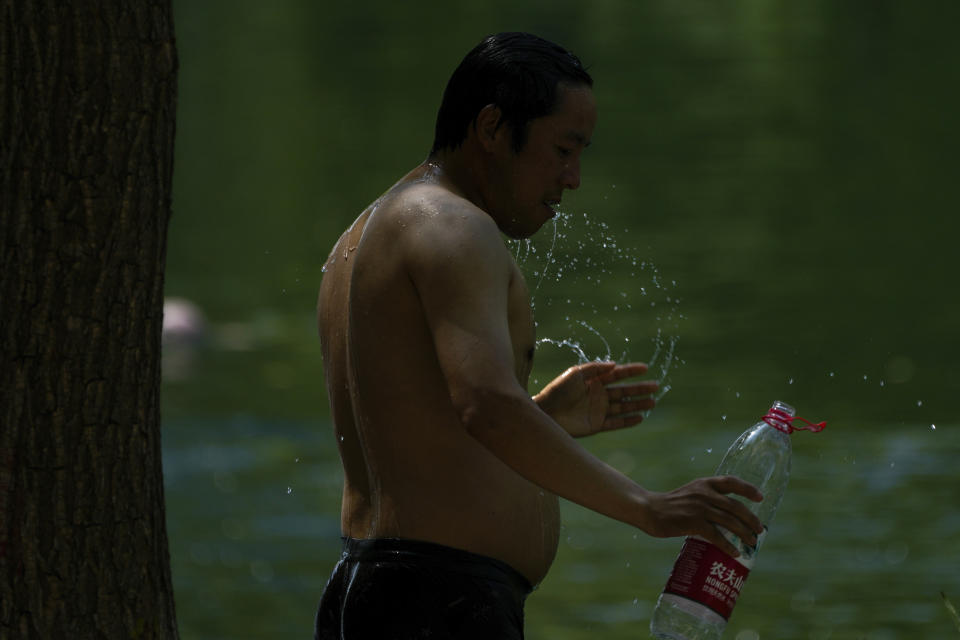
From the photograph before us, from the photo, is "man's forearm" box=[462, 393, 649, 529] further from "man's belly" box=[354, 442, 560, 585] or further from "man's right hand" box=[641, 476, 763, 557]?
"man's belly" box=[354, 442, 560, 585]

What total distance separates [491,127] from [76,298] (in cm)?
100

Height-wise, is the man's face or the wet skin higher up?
the man's face

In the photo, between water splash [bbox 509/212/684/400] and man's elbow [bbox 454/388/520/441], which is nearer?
man's elbow [bbox 454/388/520/441]

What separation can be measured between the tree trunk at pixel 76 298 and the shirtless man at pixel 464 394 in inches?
21.3

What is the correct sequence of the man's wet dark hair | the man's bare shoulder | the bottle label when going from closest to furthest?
1. the man's bare shoulder
2. the bottle label
3. the man's wet dark hair

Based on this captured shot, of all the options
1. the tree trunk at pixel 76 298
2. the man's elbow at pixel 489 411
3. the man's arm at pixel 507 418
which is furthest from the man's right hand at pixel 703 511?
the tree trunk at pixel 76 298

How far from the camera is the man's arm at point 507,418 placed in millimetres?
2918

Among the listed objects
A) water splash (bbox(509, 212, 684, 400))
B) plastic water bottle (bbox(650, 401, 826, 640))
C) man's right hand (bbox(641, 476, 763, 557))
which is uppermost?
water splash (bbox(509, 212, 684, 400))

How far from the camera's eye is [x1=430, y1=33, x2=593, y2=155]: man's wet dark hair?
3.39m

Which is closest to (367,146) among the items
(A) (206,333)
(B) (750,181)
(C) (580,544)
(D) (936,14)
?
(B) (750,181)

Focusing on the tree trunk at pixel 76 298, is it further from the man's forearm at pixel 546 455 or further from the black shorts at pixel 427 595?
the man's forearm at pixel 546 455

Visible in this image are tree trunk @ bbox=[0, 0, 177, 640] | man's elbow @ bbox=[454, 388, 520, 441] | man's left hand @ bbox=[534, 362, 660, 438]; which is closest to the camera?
man's elbow @ bbox=[454, 388, 520, 441]

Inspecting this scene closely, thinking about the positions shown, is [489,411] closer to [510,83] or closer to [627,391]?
[510,83]

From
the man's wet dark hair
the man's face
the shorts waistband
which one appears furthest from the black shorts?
the man's wet dark hair
